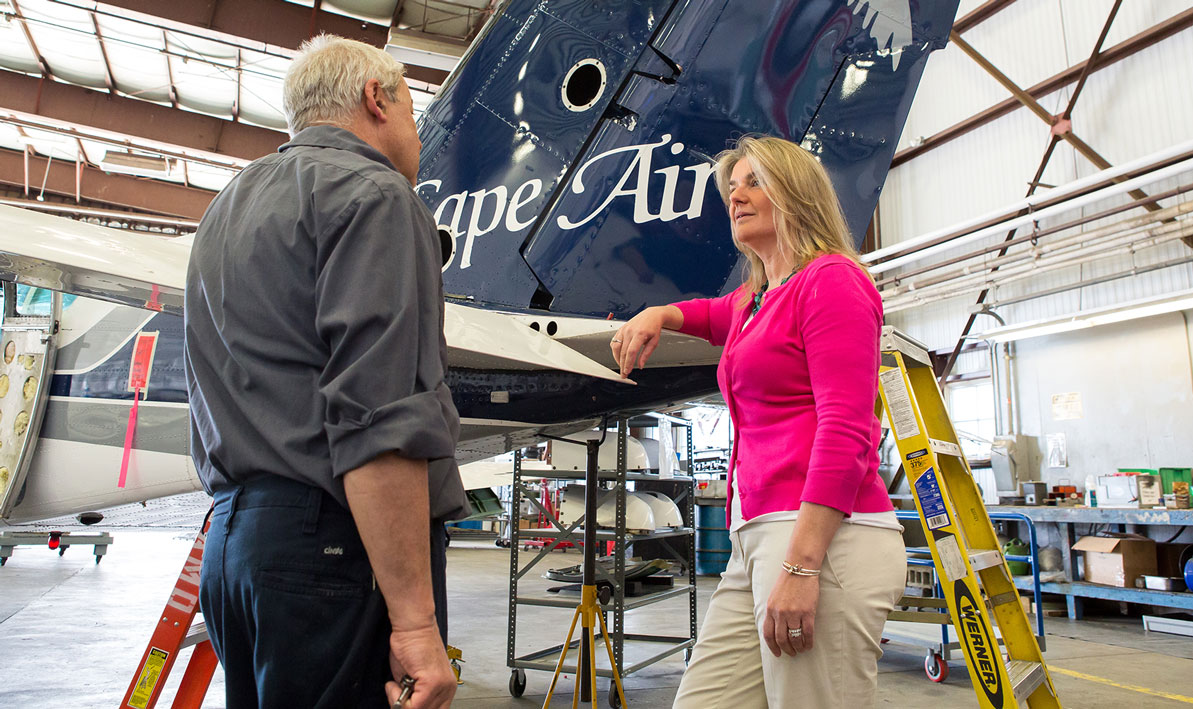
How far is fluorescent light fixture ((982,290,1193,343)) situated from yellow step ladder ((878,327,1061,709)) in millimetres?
9601

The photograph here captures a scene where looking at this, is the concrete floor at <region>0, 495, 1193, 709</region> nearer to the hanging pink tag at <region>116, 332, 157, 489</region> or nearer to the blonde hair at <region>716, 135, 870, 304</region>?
the hanging pink tag at <region>116, 332, 157, 489</region>

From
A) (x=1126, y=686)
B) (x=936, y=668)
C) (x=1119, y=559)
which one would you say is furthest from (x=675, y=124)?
(x=1119, y=559)

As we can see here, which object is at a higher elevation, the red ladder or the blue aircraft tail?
the blue aircraft tail

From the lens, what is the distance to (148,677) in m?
2.19

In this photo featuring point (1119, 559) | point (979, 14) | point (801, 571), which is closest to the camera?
point (801, 571)

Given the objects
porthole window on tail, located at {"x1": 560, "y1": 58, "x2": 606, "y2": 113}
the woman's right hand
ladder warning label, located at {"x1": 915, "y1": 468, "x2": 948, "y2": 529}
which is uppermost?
porthole window on tail, located at {"x1": 560, "y1": 58, "x2": 606, "y2": 113}

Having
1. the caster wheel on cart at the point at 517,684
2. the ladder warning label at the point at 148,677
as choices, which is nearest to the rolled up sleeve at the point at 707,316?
the ladder warning label at the point at 148,677

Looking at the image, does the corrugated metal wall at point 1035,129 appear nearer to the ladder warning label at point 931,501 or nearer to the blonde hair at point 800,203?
the ladder warning label at point 931,501

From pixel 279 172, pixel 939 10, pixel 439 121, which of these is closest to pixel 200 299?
pixel 279 172

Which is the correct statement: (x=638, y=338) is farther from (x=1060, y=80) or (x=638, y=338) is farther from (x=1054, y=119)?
(x=1060, y=80)

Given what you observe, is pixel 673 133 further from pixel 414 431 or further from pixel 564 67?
pixel 414 431

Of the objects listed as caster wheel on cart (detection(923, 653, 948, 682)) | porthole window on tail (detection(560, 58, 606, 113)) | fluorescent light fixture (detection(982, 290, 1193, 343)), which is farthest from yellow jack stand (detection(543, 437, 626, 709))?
fluorescent light fixture (detection(982, 290, 1193, 343))

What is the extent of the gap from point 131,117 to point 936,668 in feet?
44.7

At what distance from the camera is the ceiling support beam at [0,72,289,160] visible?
11812mm
